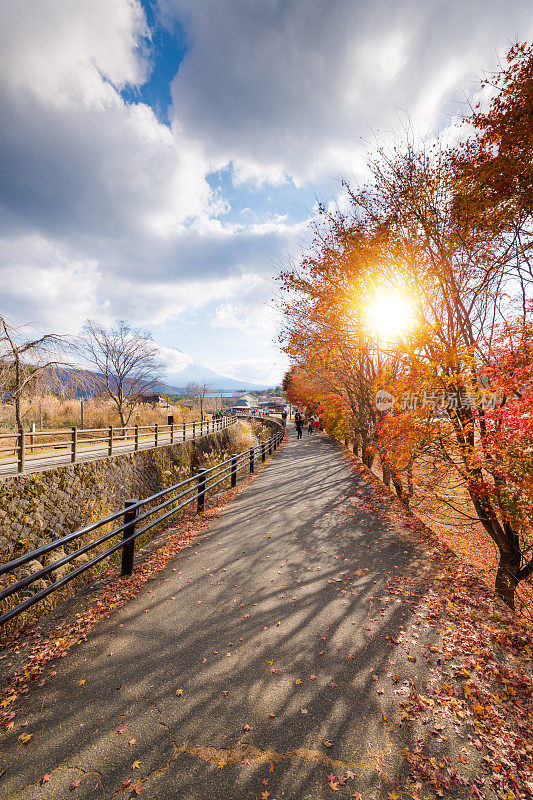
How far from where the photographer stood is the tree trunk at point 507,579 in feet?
15.9

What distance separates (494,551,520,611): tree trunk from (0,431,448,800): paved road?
5.08 feet

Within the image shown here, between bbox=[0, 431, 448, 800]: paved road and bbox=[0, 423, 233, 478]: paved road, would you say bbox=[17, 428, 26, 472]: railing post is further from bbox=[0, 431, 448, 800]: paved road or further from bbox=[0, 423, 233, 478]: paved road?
bbox=[0, 431, 448, 800]: paved road

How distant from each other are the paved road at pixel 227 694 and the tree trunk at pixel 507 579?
1548 mm

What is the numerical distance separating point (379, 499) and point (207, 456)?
13.4m

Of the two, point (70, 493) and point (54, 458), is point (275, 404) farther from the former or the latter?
point (70, 493)

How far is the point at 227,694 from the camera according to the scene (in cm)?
292

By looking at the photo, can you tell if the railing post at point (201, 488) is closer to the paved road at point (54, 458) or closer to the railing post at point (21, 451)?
the paved road at point (54, 458)

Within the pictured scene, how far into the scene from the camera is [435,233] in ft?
20.2

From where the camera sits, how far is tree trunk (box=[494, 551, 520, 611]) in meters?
4.84
